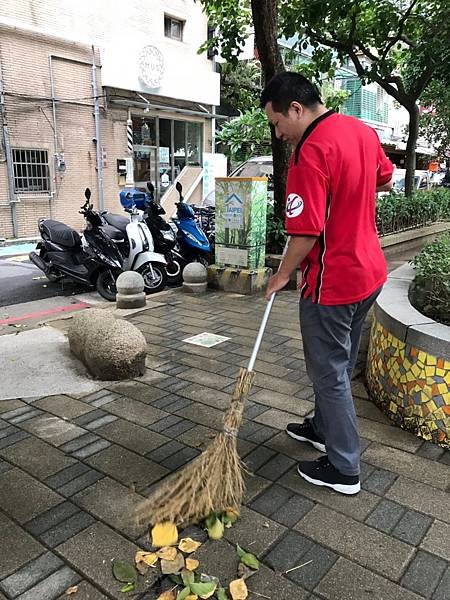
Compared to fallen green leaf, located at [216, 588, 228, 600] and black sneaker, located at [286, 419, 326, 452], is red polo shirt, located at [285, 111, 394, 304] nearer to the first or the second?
black sneaker, located at [286, 419, 326, 452]

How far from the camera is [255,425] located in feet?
10.6

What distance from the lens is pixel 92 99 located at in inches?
546

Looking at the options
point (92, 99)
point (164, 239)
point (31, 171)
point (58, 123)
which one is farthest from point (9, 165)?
point (164, 239)

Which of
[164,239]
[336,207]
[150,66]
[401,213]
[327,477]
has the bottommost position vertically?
[327,477]

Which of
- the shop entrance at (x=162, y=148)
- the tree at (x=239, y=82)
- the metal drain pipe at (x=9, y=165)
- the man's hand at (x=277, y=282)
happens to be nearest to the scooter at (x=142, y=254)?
the man's hand at (x=277, y=282)

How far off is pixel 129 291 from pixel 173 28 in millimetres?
13086

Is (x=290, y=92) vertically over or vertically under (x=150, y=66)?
under

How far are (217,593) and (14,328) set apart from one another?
4124 mm

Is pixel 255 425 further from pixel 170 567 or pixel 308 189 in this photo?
pixel 308 189

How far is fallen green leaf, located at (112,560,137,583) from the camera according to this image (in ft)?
6.61

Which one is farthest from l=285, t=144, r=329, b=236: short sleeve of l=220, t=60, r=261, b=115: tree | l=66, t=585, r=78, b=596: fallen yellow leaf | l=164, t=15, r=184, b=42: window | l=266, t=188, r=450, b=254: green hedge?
l=220, t=60, r=261, b=115: tree

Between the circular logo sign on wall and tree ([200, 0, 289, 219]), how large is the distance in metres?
6.22

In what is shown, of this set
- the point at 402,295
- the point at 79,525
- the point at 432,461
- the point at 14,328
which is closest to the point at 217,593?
the point at 79,525

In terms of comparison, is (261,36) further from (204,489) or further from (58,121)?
(58,121)
